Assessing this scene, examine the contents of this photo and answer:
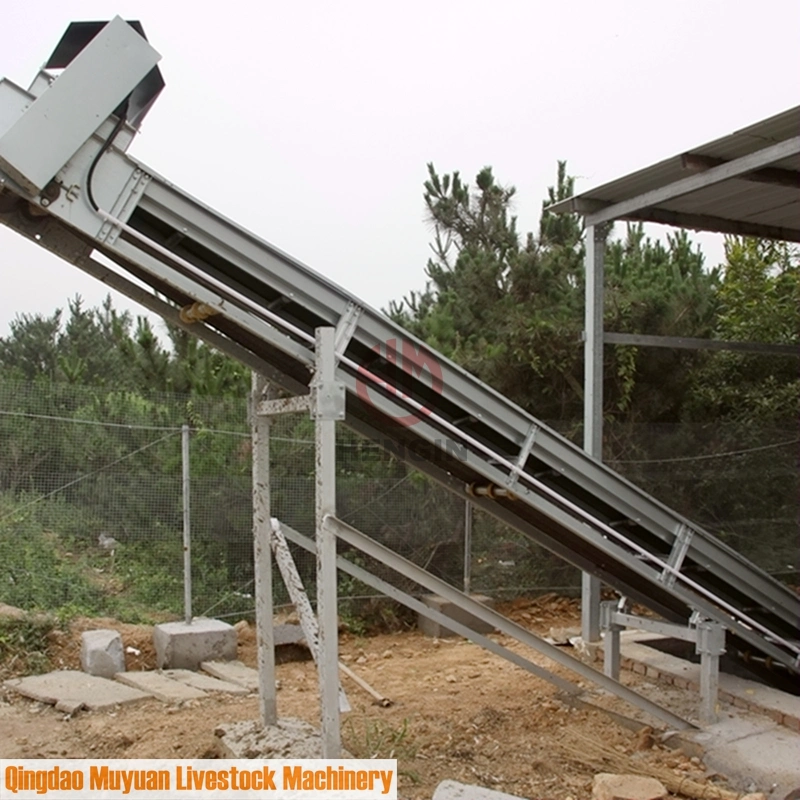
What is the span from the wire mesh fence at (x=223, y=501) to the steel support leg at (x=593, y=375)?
232 cm

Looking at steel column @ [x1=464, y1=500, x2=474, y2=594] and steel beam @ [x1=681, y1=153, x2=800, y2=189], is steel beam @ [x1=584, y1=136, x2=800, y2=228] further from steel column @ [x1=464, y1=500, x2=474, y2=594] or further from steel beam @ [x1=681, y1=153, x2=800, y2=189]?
steel column @ [x1=464, y1=500, x2=474, y2=594]

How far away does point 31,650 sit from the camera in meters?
7.00

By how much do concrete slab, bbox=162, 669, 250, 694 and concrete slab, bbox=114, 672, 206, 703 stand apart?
66 mm

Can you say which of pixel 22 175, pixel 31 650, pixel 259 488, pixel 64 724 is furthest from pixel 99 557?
pixel 22 175

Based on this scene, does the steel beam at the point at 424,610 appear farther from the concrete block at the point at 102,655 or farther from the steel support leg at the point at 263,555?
the concrete block at the point at 102,655

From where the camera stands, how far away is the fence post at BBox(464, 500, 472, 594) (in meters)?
9.16

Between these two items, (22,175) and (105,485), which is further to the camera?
(105,485)

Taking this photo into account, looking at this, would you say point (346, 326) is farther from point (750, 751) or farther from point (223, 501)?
point (223, 501)

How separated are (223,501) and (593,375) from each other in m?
3.74

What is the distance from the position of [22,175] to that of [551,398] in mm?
7189

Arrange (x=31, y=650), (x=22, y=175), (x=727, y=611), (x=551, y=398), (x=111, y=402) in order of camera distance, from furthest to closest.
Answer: (x=551, y=398) < (x=111, y=402) < (x=31, y=650) < (x=727, y=611) < (x=22, y=175)

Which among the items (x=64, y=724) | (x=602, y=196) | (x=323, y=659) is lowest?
(x=64, y=724)

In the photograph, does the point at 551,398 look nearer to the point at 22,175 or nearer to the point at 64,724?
the point at 64,724

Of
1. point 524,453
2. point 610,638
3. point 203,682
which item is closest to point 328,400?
point 524,453
